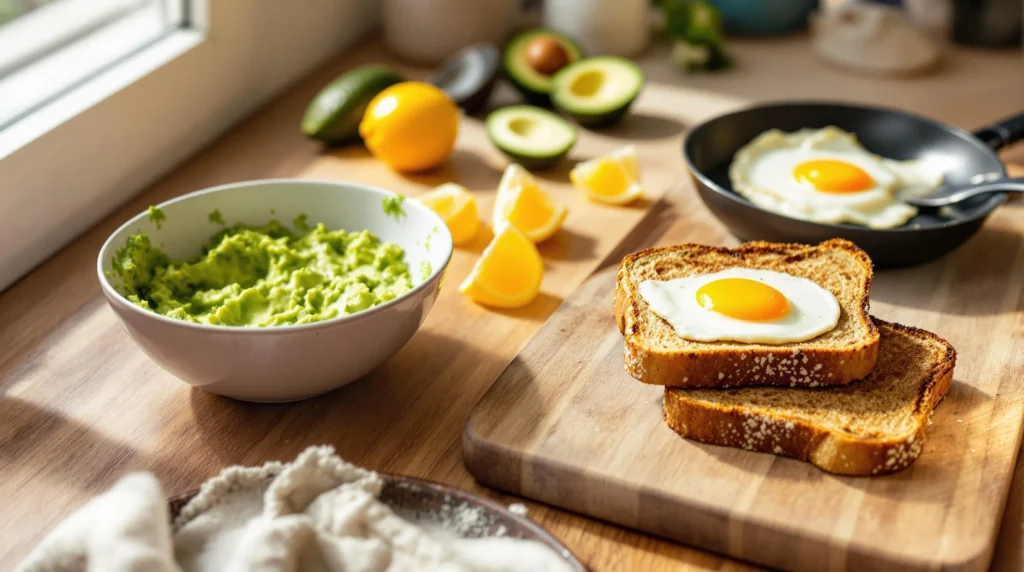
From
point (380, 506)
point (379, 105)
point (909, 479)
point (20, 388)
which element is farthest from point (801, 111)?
point (20, 388)

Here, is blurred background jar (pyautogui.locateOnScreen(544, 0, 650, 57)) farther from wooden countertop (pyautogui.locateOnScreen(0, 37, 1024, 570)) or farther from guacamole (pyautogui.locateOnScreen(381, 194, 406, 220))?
guacamole (pyautogui.locateOnScreen(381, 194, 406, 220))

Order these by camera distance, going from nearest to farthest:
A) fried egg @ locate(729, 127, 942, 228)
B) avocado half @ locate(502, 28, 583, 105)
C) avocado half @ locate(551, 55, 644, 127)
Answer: fried egg @ locate(729, 127, 942, 228) < avocado half @ locate(551, 55, 644, 127) < avocado half @ locate(502, 28, 583, 105)

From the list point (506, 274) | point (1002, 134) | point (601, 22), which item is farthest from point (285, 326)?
point (601, 22)

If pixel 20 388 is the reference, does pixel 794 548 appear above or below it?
above

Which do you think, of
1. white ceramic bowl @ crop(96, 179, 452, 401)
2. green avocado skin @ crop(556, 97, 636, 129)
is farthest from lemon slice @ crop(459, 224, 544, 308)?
green avocado skin @ crop(556, 97, 636, 129)

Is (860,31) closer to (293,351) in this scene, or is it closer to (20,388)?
(293,351)

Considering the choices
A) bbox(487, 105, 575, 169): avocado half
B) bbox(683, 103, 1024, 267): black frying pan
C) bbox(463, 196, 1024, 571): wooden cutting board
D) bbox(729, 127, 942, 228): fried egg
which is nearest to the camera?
bbox(463, 196, 1024, 571): wooden cutting board
